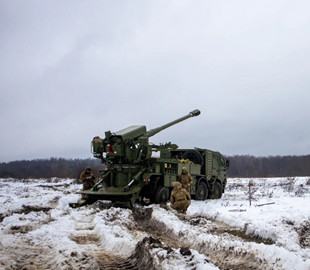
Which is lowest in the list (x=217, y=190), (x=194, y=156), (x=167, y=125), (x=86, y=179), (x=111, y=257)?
(x=111, y=257)

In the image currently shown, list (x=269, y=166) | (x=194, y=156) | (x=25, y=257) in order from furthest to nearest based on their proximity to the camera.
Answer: (x=269, y=166), (x=194, y=156), (x=25, y=257)

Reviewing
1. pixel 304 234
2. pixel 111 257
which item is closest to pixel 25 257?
pixel 111 257

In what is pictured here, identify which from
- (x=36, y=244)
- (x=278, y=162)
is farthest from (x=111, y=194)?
(x=278, y=162)

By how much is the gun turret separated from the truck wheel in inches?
45.9

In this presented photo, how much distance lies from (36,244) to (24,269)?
149 cm

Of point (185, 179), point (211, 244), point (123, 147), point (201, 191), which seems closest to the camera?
point (211, 244)

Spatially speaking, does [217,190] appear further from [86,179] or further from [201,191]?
Answer: [86,179]

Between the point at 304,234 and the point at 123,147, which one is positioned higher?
the point at 123,147

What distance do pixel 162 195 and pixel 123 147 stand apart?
2087 millimetres

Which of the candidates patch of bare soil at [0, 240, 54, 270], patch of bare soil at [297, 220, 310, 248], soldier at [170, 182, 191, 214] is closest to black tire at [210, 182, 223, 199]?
soldier at [170, 182, 191, 214]

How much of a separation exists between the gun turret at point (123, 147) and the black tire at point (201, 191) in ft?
11.7

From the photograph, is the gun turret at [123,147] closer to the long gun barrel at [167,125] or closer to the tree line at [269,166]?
the long gun barrel at [167,125]

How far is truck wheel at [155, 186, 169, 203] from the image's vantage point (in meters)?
12.7

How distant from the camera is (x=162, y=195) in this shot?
13055mm
